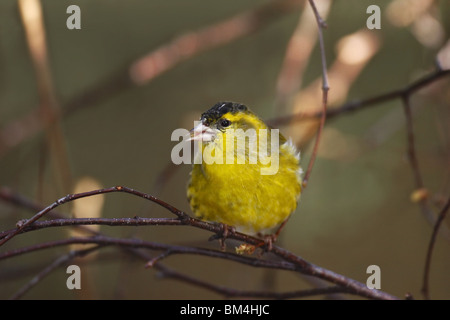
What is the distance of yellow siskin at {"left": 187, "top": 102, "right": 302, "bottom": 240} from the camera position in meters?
1.88

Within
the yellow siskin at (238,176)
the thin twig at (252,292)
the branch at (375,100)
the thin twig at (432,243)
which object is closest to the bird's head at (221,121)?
the yellow siskin at (238,176)

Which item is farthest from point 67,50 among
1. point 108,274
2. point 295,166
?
point 295,166

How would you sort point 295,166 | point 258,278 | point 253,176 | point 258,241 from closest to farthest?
point 258,241
point 253,176
point 295,166
point 258,278

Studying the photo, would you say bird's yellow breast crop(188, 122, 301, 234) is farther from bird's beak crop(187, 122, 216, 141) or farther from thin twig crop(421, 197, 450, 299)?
thin twig crop(421, 197, 450, 299)

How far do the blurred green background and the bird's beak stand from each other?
1.58 m

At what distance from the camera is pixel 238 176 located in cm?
189

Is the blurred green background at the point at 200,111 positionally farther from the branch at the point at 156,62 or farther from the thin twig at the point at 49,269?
the thin twig at the point at 49,269

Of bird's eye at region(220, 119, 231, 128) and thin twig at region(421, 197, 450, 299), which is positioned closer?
thin twig at region(421, 197, 450, 299)

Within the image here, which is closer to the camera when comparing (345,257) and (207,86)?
(345,257)

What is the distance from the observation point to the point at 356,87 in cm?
385

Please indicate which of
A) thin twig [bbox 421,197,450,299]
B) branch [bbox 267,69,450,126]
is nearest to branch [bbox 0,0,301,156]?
branch [bbox 267,69,450,126]

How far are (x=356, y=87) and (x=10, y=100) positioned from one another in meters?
2.55

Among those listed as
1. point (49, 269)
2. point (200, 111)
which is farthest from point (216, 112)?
point (200, 111)

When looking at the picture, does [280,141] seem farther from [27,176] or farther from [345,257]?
[27,176]
